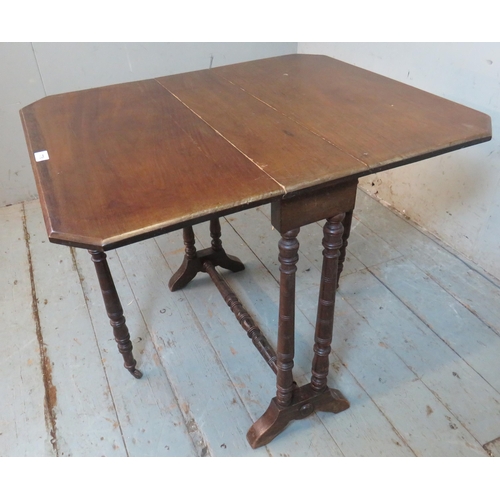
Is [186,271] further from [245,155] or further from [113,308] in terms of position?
[245,155]

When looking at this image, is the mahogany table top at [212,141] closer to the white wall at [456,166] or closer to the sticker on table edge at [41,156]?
the sticker on table edge at [41,156]

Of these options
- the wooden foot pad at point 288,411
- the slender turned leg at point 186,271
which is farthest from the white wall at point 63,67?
the wooden foot pad at point 288,411

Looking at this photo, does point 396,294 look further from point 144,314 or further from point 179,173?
point 179,173

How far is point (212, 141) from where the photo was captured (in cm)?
119

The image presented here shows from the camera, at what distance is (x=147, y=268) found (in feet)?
7.18

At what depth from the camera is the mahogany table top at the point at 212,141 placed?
94 centimetres

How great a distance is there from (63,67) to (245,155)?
1.90 meters

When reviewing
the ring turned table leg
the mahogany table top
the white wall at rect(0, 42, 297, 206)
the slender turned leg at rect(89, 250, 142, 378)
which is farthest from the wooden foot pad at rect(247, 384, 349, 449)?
the white wall at rect(0, 42, 297, 206)

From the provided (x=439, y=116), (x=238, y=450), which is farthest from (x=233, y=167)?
(x=238, y=450)

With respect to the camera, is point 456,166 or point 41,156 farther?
point 456,166

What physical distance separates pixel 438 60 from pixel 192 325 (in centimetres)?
158

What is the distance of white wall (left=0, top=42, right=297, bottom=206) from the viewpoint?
7.99ft

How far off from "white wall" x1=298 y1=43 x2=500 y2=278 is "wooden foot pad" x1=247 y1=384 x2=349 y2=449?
1066 millimetres

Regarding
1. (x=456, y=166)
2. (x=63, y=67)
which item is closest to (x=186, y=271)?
(x=456, y=166)
